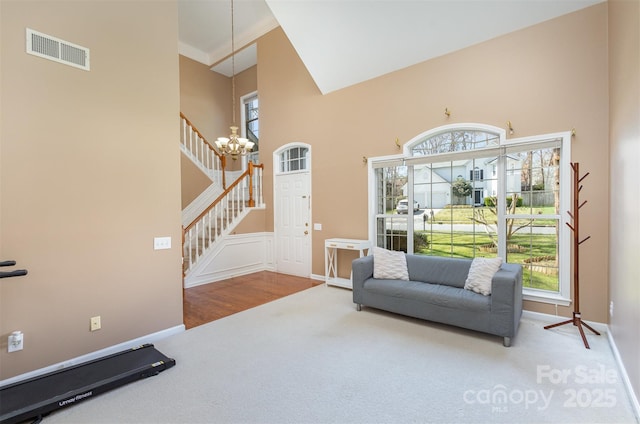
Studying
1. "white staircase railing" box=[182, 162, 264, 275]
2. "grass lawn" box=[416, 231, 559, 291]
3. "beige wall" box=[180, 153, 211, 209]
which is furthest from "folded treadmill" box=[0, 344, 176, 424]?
"beige wall" box=[180, 153, 211, 209]

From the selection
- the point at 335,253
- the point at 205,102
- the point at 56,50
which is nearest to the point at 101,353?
the point at 56,50

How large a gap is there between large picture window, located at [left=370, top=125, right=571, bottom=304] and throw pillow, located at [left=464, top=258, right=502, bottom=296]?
2.48 ft

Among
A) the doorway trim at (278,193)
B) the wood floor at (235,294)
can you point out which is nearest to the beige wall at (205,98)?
the doorway trim at (278,193)

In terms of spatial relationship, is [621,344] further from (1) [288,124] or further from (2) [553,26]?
(1) [288,124]

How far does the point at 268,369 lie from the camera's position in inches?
102

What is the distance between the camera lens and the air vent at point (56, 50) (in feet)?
8.02

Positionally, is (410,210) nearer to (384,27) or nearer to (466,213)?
(466,213)

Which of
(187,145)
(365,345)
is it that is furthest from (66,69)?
(187,145)

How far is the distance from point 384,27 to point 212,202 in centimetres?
489

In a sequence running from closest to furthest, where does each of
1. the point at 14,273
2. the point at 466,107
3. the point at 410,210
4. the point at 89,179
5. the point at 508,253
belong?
1. the point at 14,273
2. the point at 89,179
3. the point at 508,253
4. the point at 466,107
5. the point at 410,210

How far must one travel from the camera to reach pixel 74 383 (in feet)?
7.42

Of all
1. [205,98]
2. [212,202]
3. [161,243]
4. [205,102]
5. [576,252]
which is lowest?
[576,252]

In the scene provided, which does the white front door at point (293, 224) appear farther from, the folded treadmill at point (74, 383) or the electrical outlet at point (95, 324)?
the electrical outlet at point (95, 324)

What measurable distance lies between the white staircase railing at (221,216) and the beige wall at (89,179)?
2.14 meters
